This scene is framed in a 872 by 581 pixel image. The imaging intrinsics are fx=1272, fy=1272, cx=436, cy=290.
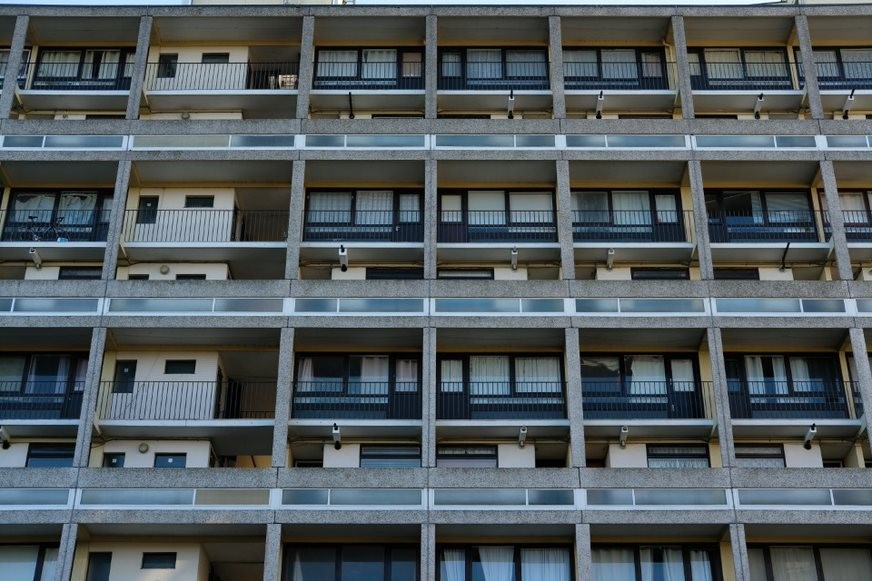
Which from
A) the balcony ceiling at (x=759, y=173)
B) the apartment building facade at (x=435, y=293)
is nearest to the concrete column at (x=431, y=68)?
the apartment building facade at (x=435, y=293)

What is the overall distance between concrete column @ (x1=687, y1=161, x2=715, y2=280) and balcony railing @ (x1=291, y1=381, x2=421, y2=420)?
10.3 m

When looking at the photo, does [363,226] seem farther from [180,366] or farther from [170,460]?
[170,460]

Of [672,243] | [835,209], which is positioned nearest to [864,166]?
[835,209]

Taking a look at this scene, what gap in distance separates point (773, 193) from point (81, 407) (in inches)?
979

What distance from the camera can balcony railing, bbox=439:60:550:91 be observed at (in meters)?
47.0

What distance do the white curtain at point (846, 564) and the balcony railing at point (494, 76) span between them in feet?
63.0

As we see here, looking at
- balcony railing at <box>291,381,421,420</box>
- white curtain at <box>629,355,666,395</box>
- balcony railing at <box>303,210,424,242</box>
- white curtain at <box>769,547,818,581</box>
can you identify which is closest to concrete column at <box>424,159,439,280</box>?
balcony railing at <box>303,210,424,242</box>

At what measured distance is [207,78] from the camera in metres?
46.8

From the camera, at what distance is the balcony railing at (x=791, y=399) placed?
4116 centimetres

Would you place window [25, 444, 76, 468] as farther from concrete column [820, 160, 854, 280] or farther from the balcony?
concrete column [820, 160, 854, 280]

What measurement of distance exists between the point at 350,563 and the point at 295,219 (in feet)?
37.9

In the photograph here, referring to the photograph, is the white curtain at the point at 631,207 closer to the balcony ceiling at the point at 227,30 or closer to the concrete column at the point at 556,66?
the concrete column at the point at 556,66

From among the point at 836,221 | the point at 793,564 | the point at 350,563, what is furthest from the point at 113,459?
the point at 836,221

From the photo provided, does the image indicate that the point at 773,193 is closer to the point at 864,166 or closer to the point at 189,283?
the point at 864,166
